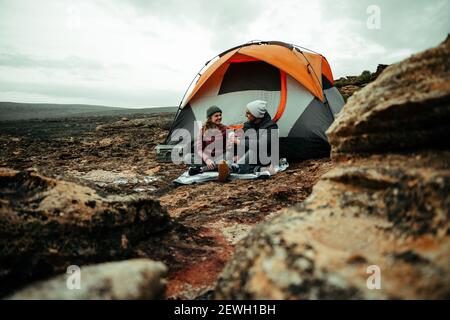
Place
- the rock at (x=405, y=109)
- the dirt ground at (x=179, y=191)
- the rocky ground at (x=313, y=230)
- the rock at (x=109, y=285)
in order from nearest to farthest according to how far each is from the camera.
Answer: the rocky ground at (x=313, y=230), the rock at (x=109, y=285), the rock at (x=405, y=109), the dirt ground at (x=179, y=191)

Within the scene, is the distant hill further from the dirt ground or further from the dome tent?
the dome tent

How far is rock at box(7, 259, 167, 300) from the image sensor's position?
5.44ft

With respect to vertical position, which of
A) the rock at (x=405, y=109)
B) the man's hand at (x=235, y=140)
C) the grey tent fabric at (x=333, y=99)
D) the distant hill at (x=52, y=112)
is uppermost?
the distant hill at (x=52, y=112)

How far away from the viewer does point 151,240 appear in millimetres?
2852

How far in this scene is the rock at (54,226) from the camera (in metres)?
1.92

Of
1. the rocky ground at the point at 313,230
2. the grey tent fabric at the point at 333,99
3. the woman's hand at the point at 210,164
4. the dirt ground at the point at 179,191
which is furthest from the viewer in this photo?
the grey tent fabric at the point at 333,99

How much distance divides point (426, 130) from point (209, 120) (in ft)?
16.2

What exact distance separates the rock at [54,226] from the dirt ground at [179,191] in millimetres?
207

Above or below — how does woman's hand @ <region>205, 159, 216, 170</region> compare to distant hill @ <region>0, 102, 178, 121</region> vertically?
below

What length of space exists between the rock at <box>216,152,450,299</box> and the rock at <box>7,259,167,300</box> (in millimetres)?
409

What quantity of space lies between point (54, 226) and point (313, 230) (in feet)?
5.67

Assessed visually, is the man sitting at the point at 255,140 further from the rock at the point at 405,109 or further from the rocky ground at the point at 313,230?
the rock at the point at 405,109

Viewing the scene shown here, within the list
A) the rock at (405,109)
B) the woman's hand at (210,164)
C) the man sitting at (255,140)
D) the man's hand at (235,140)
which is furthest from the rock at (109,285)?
the man's hand at (235,140)

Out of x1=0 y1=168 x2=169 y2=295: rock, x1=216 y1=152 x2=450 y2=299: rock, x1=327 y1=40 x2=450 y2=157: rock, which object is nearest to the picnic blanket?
x1=0 y1=168 x2=169 y2=295: rock
